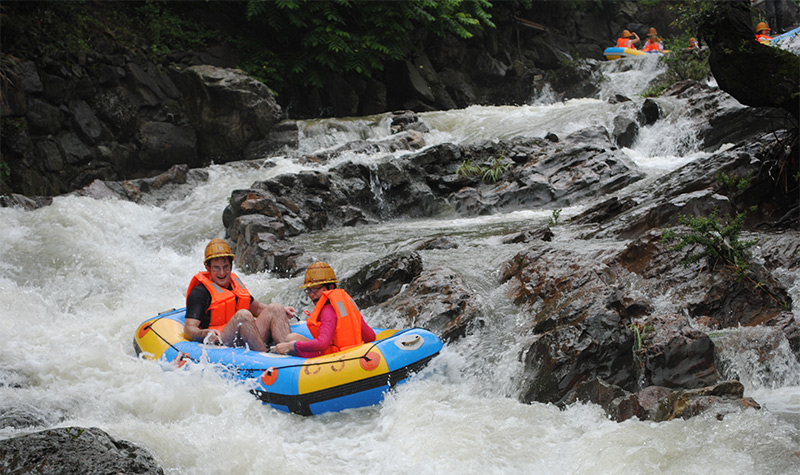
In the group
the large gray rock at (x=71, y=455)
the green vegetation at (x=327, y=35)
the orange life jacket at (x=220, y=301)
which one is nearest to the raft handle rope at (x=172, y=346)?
the orange life jacket at (x=220, y=301)

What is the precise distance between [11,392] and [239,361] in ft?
5.15

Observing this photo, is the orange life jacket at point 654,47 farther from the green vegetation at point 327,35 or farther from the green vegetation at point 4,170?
the green vegetation at point 4,170

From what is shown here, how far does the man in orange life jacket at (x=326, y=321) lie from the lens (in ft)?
16.9

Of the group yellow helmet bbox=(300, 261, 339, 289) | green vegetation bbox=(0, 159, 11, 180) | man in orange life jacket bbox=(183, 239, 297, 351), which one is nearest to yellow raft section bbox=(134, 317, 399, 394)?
yellow helmet bbox=(300, 261, 339, 289)

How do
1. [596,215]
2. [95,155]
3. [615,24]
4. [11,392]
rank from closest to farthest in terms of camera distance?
[11,392], [596,215], [95,155], [615,24]

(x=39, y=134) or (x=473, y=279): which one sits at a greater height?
(x=39, y=134)

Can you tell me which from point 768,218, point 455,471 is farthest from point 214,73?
point 455,471

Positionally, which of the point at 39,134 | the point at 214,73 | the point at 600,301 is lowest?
the point at 600,301

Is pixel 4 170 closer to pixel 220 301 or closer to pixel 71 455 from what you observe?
pixel 220 301

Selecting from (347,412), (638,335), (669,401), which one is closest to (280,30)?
(347,412)

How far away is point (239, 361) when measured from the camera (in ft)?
16.8

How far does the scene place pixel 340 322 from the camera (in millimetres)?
5180

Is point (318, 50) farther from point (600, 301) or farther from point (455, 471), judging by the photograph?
point (455, 471)

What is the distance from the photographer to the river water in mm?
3779
